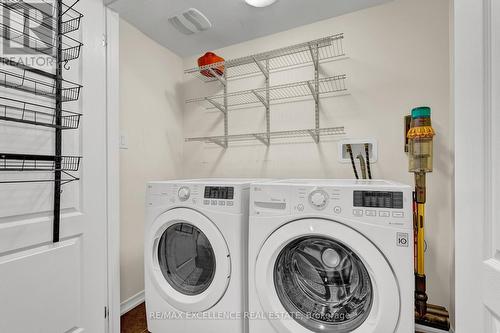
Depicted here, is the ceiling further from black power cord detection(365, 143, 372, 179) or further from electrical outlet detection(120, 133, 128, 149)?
black power cord detection(365, 143, 372, 179)

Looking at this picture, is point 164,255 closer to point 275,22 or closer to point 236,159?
point 236,159

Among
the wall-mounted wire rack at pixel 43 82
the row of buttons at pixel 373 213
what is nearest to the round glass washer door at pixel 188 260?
the wall-mounted wire rack at pixel 43 82

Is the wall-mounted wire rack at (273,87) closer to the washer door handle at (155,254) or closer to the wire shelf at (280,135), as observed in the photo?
the wire shelf at (280,135)

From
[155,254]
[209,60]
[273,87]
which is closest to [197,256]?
[155,254]

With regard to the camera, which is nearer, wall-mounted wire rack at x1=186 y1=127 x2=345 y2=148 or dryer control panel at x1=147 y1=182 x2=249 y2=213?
dryer control panel at x1=147 y1=182 x2=249 y2=213

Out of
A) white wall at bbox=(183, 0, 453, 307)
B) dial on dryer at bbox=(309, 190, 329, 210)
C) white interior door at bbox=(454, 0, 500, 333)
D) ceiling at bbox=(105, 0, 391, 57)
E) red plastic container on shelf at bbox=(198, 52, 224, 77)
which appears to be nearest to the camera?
white interior door at bbox=(454, 0, 500, 333)

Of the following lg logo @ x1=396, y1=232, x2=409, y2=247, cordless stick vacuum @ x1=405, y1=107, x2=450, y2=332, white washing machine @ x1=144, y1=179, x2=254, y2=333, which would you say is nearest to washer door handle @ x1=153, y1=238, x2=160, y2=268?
white washing machine @ x1=144, y1=179, x2=254, y2=333

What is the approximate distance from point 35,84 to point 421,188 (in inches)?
77.8

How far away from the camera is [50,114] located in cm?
107

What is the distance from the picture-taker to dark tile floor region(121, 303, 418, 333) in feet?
5.21

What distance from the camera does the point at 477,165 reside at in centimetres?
56

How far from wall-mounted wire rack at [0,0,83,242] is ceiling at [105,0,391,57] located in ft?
1.72

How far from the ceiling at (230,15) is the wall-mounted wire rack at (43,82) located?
0.52 meters

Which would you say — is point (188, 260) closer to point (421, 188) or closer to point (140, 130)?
point (140, 130)
